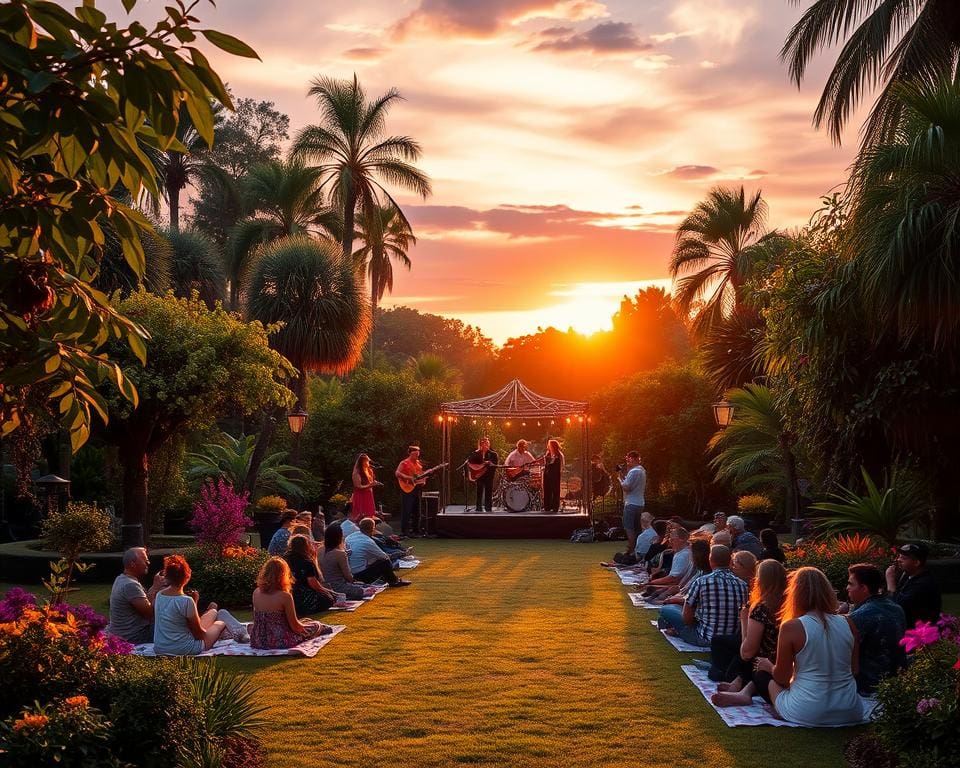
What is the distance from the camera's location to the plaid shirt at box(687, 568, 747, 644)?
9625mm

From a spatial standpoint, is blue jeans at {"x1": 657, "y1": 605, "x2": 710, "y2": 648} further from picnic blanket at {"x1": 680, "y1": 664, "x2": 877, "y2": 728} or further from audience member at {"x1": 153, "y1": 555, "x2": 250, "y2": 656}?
audience member at {"x1": 153, "y1": 555, "x2": 250, "y2": 656}

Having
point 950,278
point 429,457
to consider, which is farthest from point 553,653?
point 429,457

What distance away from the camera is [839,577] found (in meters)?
12.8

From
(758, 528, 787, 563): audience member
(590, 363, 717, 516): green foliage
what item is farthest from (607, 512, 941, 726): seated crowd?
(590, 363, 717, 516): green foliage

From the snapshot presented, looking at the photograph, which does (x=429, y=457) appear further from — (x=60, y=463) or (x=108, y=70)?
(x=108, y=70)

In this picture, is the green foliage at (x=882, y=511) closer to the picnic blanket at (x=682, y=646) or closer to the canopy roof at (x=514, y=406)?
the picnic blanket at (x=682, y=646)

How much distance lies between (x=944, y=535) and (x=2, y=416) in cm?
1669

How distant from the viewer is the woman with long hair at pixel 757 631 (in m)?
7.94

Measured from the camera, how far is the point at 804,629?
23.8 feet

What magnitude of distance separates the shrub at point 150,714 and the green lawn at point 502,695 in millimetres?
1013

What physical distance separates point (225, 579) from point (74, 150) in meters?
11.5

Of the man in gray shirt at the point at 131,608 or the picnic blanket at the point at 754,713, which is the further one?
the man in gray shirt at the point at 131,608

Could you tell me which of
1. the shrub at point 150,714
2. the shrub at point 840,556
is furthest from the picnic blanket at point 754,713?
the shrub at point 840,556

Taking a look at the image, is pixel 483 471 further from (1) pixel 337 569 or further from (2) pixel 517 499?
(1) pixel 337 569
